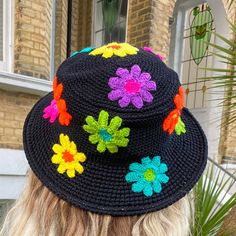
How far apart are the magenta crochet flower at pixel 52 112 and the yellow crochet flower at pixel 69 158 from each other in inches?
2.4

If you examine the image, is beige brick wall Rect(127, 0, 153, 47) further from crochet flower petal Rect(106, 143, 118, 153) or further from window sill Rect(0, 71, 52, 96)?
crochet flower petal Rect(106, 143, 118, 153)

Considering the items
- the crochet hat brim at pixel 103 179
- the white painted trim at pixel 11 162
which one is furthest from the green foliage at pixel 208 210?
the white painted trim at pixel 11 162

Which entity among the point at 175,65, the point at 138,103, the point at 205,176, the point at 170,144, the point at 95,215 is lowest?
the point at 205,176

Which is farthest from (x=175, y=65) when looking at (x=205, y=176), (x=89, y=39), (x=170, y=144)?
(x=170, y=144)

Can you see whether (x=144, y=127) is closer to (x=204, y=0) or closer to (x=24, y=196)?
(x=24, y=196)

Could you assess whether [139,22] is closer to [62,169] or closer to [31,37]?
[31,37]

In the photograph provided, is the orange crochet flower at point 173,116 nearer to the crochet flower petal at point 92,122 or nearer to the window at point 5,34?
the crochet flower petal at point 92,122

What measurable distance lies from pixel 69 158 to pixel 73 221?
0.47ft

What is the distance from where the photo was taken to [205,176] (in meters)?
2.50

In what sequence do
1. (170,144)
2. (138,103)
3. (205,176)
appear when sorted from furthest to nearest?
1. (205,176)
2. (170,144)
3. (138,103)

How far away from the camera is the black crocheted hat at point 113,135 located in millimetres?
837

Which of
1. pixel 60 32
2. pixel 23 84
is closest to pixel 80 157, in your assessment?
pixel 23 84

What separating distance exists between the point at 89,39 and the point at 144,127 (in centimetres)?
537

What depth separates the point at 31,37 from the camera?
380cm
